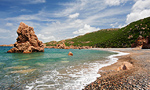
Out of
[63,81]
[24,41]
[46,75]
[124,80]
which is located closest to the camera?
[124,80]

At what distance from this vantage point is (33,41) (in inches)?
1973

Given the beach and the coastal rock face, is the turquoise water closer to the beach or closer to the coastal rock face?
the beach

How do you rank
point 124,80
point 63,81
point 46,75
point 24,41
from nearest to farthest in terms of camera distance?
1. point 124,80
2. point 63,81
3. point 46,75
4. point 24,41

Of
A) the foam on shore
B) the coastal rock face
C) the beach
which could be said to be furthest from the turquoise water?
the coastal rock face

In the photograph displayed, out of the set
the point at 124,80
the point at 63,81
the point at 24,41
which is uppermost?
the point at 24,41

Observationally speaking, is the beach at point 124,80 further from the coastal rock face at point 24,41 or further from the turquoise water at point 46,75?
the coastal rock face at point 24,41

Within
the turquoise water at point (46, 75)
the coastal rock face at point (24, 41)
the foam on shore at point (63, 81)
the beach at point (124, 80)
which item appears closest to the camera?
the beach at point (124, 80)

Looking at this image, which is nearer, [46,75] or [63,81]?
[63,81]

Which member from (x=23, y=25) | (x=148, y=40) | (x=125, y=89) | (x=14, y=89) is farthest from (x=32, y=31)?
(x=148, y=40)

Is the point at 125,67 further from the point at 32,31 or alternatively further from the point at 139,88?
the point at 32,31

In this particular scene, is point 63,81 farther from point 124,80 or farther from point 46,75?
point 124,80

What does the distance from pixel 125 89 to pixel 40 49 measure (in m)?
56.5

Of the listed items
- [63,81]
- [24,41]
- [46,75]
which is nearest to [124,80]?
[63,81]

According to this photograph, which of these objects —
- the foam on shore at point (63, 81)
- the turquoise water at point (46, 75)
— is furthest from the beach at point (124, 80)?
the turquoise water at point (46, 75)
